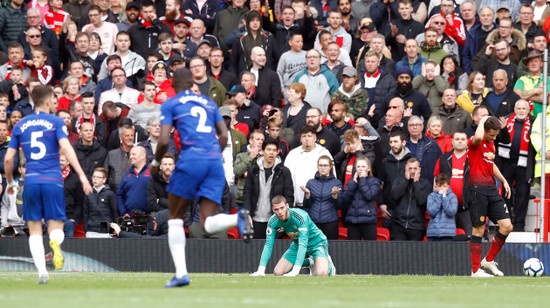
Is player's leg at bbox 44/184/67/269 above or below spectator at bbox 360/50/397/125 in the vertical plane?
below

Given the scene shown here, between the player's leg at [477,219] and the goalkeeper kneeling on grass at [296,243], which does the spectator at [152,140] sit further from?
the player's leg at [477,219]

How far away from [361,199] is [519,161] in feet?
10.9

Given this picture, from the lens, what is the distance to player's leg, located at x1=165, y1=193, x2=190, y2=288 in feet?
38.6

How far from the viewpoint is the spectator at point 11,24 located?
983 inches

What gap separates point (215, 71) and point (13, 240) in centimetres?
617

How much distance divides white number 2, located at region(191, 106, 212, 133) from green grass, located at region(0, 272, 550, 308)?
1808 mm

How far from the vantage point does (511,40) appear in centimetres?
2245

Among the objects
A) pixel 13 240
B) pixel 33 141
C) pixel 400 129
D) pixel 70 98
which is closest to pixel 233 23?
pixel 70 98

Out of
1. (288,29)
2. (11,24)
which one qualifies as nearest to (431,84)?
(288,29)

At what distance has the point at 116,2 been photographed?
2592cm

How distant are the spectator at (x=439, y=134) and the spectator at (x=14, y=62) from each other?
30.2 ft

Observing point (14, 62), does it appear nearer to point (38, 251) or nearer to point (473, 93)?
point (473, 93)

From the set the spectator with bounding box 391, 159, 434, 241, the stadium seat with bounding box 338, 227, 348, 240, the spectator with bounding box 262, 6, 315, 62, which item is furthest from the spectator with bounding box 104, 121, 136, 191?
the spectator with bounding box 391, 159, 434, 241

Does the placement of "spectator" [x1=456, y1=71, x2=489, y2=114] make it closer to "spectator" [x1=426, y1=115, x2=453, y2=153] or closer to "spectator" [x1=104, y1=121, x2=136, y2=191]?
"spectator" [x1=426, y1=115, x2=453, y2=153]
